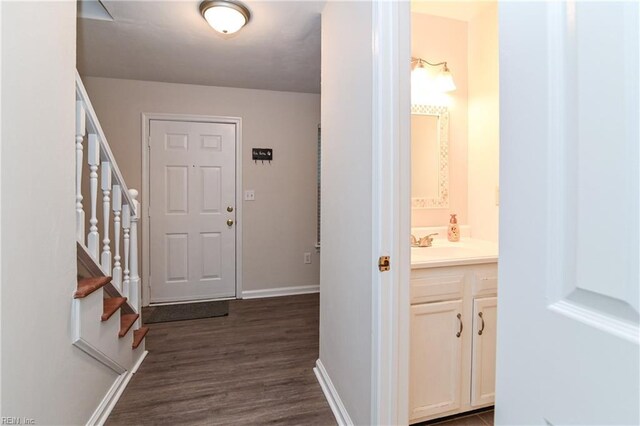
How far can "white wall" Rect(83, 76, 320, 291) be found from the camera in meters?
3.34

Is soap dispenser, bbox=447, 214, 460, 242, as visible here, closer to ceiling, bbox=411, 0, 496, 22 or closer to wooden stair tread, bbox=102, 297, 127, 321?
ceiling, bbox=411, 0, 496, 22

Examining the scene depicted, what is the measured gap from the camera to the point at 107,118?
3.24 meters

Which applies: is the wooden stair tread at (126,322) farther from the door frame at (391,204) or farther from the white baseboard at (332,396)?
the door frame at (391,204)

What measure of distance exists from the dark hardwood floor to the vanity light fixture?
2070 millimetres

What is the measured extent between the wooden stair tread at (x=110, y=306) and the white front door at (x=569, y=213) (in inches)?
73.7

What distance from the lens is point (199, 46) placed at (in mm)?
2516

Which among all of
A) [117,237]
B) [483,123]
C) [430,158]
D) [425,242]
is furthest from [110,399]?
[483,123]

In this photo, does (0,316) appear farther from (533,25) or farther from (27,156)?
(533,25)

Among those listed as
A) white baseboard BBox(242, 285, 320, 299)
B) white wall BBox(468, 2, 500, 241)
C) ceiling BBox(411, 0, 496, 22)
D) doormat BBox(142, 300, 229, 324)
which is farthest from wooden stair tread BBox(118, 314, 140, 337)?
ceiling BBox(411, 0, 496, 22)

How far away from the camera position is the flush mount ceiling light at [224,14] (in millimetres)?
1896

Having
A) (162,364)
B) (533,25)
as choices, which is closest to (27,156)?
(533,25)

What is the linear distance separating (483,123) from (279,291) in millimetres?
2725

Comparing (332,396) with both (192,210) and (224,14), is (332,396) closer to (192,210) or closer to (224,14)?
(224,14)

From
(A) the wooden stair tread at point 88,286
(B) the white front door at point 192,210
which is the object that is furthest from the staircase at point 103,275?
(B) the white front door at point 192,210
